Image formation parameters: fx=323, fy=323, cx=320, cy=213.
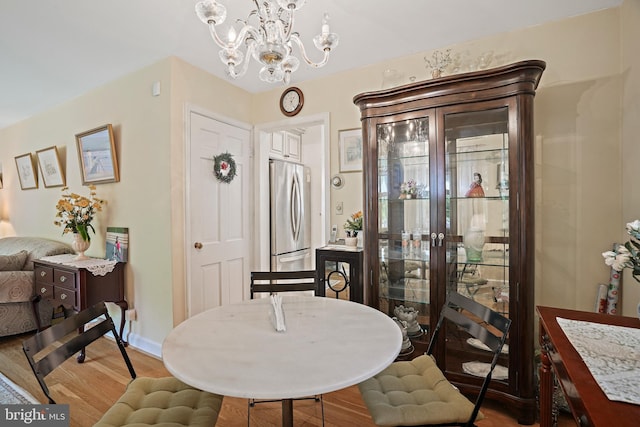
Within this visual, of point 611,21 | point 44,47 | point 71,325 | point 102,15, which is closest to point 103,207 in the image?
point 44,47

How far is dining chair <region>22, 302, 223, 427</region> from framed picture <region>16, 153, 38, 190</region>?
418 cm

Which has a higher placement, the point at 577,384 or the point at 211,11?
the point at 211,11

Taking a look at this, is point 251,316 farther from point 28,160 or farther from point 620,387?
point 28,160

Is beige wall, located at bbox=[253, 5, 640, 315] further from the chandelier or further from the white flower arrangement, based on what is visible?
the chandelier

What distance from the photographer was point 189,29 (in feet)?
7.61

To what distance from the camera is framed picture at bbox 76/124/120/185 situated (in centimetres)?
313

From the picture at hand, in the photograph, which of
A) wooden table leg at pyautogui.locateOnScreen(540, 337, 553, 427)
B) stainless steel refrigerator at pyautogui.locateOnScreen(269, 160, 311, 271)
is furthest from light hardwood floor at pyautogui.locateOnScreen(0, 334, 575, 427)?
stainless steel refrigerator at pyautogui.locateOnScreen(269, 160, 311, 271)

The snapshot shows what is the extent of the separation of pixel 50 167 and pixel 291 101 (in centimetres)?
319

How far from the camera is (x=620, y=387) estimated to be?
880 millimetres

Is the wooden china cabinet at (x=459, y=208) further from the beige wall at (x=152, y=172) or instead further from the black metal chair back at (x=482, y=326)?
the beige wall at (x=152, y=172)

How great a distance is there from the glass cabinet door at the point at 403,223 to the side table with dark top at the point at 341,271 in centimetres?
21

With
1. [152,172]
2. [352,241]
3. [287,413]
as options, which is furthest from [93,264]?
[287,413]

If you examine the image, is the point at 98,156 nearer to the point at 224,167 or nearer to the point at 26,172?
the point at 224,167

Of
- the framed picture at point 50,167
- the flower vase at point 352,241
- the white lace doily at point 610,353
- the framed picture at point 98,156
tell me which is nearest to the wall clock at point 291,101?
the flower vase at point 352,241
